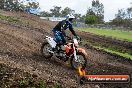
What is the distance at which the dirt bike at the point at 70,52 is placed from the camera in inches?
622

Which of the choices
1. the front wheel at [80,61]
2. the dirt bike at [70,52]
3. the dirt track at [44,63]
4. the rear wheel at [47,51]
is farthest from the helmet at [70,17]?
the dirt track at [44,63]

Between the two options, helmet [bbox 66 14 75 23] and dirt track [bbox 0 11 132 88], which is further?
helmet [bbox 66 14 75 23]

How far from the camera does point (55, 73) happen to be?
14.0 m

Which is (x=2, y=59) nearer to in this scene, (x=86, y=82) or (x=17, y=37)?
(x=86, y=82)

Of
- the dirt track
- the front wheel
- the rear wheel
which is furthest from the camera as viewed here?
the rear wheel

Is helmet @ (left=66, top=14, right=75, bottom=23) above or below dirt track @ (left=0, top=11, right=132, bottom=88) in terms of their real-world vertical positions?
above

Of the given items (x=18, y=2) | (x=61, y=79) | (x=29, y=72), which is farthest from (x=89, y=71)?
(x=18, y=2)

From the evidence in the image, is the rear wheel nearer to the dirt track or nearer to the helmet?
the dirt track

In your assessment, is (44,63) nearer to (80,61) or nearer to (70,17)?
(80,61)

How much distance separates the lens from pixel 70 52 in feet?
53.1

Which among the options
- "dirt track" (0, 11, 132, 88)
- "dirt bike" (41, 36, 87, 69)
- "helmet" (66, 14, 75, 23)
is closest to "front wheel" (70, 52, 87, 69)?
"dirt bike" (41, 36, 87, 69)

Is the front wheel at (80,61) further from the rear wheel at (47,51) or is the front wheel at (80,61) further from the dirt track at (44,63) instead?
the rear wheel at (47,51)

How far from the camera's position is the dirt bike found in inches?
622

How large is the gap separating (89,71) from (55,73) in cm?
273
